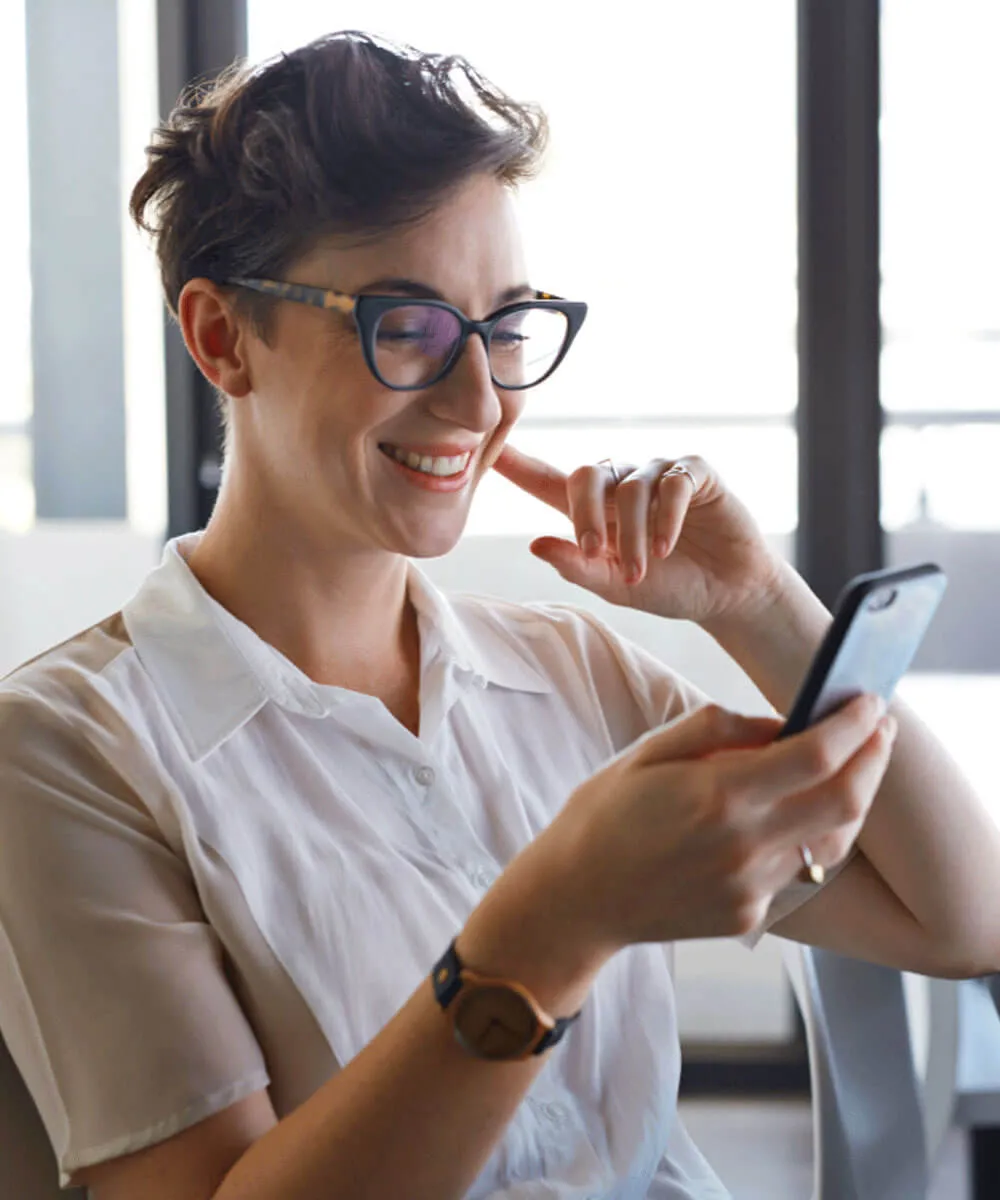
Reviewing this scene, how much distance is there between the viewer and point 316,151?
3.75 feet

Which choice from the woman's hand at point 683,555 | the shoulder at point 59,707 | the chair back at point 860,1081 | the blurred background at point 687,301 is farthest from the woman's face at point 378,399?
the blurred background at point 687,301

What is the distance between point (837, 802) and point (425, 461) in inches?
22.4

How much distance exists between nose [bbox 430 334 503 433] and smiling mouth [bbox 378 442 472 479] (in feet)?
0.14

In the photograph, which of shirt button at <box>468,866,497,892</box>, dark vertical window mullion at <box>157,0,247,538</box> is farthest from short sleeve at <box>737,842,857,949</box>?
dark vertical window mullion at <box>157,0,247,538</box>

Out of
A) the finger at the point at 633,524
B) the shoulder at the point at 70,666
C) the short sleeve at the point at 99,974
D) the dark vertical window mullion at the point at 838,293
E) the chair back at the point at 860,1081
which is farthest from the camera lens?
the dark vertical window mullion at the point at 838,293

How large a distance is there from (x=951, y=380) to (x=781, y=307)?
40cm

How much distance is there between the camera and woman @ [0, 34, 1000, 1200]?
82 cm

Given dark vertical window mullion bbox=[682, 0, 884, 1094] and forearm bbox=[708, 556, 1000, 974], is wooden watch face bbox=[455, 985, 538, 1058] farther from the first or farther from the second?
dark vertical window mullion bbox=[682, 0, 884, 1094]

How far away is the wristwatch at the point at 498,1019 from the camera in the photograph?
807mm

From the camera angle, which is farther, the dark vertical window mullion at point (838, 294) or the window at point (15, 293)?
the window at point (15, 293)

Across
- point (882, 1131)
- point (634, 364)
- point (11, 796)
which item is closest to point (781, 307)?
point (634, 364)

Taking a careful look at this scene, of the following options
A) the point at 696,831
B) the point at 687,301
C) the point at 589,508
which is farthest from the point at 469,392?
the point at 687,301

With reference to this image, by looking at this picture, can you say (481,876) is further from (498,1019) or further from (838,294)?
(838,294)

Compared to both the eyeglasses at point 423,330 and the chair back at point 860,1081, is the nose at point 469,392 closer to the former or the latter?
the eyeglasses at point 423,330
